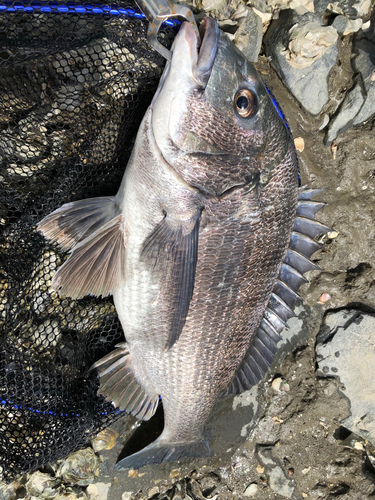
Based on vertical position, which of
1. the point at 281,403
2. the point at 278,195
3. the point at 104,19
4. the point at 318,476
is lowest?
the point at 318,476

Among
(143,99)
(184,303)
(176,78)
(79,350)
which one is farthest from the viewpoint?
(79,350)

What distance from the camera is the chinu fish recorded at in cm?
203

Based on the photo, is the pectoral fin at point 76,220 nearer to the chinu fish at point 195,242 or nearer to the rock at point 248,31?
the chinu fish at point 195,242

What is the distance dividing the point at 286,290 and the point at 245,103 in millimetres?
1447

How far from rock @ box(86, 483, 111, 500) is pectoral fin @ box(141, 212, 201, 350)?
1.99m

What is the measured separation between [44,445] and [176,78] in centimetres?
277

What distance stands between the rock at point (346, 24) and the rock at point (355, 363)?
2.75 m

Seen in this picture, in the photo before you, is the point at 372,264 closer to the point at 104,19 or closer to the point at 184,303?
the point at 184,303

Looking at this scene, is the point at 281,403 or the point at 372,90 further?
the point at 281,403

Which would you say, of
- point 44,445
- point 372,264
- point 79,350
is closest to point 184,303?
point 79,350

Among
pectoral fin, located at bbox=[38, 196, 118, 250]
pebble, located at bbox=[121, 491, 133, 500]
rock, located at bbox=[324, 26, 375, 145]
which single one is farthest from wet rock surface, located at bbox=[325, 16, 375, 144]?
pebble, located at bbox=[121, 491, 133, 500]

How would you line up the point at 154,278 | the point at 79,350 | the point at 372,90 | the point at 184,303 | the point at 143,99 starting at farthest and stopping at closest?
the point at 372,90 < the point at 79,350 < the point at 143,99 < the point at 154,278 < the point at 184,303

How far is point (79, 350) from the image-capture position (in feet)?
9.44

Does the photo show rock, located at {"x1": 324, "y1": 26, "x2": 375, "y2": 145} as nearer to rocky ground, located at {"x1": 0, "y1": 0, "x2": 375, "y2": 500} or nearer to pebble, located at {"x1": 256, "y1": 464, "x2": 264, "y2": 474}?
rocky ground, located at {"x1": 0, "y1": 0, "x2": 375, "y2": 500}
